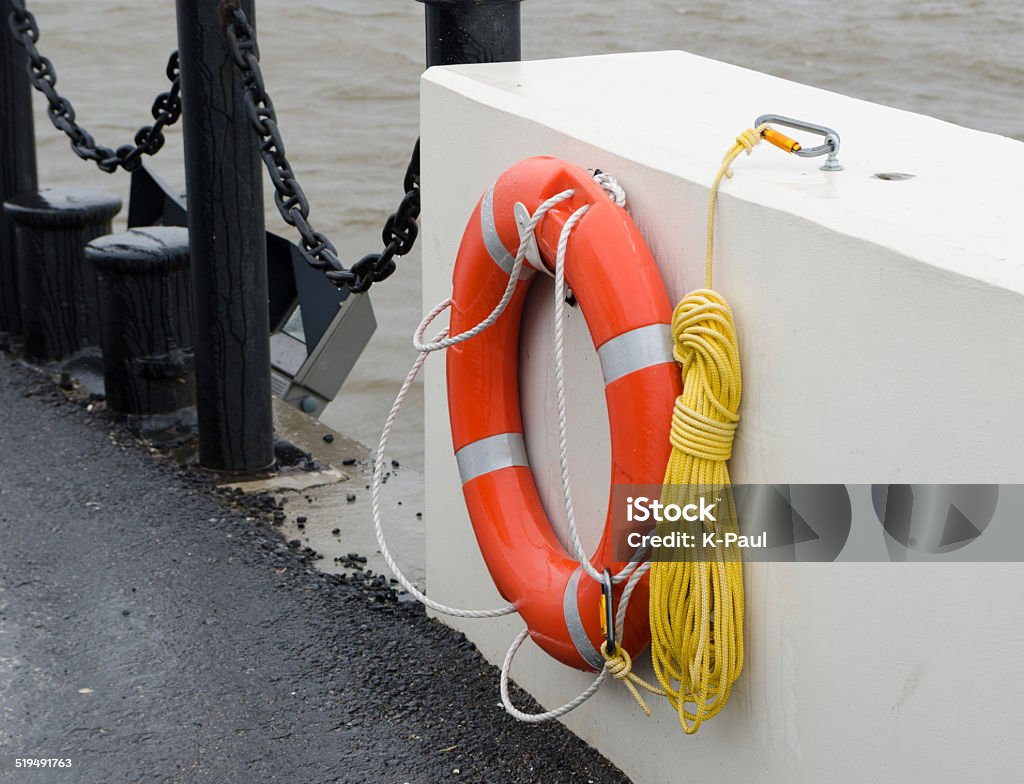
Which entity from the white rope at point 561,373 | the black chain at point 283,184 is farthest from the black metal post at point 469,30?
the white rope at point 561,373

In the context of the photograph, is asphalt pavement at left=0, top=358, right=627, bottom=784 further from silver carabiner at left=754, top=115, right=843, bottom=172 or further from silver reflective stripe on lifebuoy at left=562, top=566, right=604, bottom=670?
silver carabiner at left=754, top=115, right=843, bottom=172

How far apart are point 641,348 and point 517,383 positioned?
0.56 meters

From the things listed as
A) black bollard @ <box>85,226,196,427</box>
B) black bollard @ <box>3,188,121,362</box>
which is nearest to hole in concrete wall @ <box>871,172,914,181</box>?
black bollard @ <box>85,226,196,427</box>

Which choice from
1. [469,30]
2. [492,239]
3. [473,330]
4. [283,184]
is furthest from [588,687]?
[283,184]

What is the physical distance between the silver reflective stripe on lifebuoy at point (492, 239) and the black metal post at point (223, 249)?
1373 millimetres

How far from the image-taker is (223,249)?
367 cm

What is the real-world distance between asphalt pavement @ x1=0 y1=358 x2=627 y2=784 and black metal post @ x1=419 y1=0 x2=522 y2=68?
1282 millimetres

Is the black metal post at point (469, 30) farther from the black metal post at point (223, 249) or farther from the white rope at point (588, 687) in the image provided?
the white rope at point (588, 687)

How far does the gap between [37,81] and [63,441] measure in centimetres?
125

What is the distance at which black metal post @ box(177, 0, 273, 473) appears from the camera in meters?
3.55

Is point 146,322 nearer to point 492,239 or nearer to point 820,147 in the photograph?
point 492,239

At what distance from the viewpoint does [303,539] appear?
11.5ft

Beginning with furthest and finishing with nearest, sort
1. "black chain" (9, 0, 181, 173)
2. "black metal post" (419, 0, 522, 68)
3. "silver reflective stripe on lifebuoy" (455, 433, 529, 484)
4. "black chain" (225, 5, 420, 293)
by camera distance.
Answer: "black chain" (9, 0, 181, 173) → "black chain" (225, 5, 420, 293) → "black metal post" (419, 0, 522, 68) → "silver reflective stripe on lifebuoy" (455, 433, 529, 484)

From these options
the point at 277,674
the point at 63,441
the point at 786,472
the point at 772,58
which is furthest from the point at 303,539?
the point at 772,58
